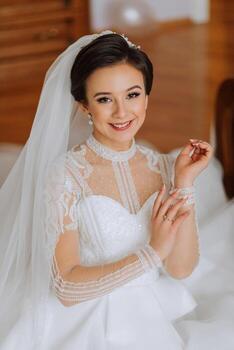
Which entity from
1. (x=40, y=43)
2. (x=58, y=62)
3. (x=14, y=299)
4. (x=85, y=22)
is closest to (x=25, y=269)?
(x=14, y=299)

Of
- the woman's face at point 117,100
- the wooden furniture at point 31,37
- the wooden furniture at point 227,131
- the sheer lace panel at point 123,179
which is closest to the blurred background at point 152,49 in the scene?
the wooden furniture at point 31,37

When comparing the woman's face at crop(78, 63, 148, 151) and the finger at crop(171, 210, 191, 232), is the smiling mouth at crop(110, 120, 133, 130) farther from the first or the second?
the finger at crop(171, 210, 191, 232)

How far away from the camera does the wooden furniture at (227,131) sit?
2395 mm

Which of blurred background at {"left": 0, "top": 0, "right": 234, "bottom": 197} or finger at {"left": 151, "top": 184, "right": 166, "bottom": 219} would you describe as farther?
blurred background at {"left": 0, "top": 0, "right": 234, "bottom": 197}

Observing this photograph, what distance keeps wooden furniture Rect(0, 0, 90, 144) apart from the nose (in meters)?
3.55

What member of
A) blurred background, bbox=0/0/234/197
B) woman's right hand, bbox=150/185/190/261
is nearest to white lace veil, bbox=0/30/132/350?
woman's right hand, bbox=150/185/190/261

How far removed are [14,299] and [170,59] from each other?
4.01 metres

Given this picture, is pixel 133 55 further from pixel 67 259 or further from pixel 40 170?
pixel 67 259

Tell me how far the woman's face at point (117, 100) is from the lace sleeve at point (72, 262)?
0.55ft

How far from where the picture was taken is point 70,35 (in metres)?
5.63

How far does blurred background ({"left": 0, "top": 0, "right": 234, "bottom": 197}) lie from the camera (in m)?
4.27

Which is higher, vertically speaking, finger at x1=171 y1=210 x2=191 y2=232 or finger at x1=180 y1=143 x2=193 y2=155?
finger at x1=180 y1=143 x2=193 y2=155

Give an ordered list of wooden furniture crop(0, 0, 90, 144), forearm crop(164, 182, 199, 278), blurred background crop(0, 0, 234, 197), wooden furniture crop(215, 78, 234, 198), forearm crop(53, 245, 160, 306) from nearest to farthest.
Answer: forearm crop(53, 245, 160, 306), forearm crop(164, 182, 199, 278), wooden furniture crop(215, 78, 234, 198), blurred background crop(0, 0, 234, 197), wooden furniture crop(0, 0, 90, 144)

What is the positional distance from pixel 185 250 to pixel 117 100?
1.32 ft
